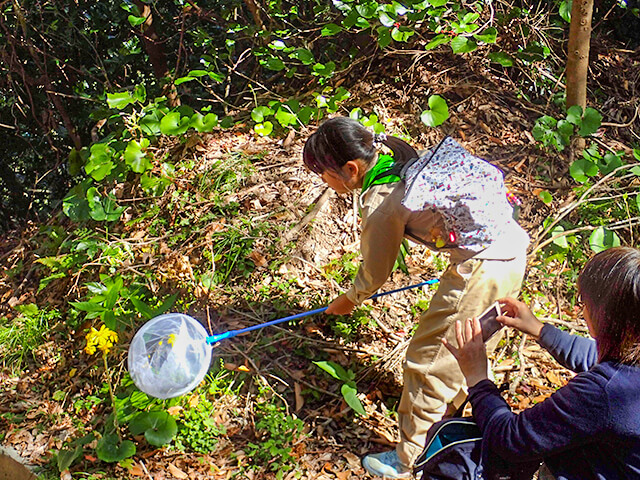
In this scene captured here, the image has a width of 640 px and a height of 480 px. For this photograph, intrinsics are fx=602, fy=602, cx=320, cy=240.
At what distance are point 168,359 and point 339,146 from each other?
3.34ft

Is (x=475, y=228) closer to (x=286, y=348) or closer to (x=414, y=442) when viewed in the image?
(x=414, y=442)

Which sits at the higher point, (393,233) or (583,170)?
(393,233)

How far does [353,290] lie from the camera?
88.3 inches

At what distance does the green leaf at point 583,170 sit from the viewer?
10.5 ft

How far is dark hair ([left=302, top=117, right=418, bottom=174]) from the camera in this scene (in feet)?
6.75

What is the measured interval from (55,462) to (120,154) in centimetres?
167

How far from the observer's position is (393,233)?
80.0 inches

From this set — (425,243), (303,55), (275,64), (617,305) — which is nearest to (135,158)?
(275,64)

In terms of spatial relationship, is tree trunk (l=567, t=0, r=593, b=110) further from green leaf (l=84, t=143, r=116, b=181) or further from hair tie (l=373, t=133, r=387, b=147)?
green leaf (l=84, t=143, r=116, b=181)

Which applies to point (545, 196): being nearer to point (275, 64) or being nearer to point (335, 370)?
point (335, 370)

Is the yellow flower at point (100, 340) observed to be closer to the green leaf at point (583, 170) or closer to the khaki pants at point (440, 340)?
the khaki pants at point (440, 340)

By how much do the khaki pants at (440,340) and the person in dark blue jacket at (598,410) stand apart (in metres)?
0.64

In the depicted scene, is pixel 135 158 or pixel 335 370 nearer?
pixel 335 370

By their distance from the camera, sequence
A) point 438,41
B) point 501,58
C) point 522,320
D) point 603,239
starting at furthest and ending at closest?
1. point 501,58
2. point 438,41
3. point 603,239
4. point 522,320
